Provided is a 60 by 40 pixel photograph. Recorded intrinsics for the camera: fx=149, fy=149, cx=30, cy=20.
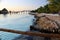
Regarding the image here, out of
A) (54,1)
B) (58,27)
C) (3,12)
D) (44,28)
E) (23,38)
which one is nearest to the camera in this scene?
(23,38)

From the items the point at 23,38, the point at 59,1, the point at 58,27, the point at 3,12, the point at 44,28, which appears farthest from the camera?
the point at 3,12

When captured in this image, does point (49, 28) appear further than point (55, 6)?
No

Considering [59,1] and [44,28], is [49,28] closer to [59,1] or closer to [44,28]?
[44,28]

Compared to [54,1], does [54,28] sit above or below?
below

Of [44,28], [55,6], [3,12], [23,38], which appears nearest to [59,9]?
[55,6]

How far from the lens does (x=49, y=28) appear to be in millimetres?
10914

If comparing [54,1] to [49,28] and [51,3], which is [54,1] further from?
[49,28]

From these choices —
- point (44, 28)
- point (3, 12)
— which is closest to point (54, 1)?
point (44, 28)

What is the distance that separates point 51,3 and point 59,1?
3.25m

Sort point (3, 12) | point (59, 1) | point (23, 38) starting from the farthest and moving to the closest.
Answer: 1. point (3, 12)
2. point (59, 1)
3. point (23, 38)

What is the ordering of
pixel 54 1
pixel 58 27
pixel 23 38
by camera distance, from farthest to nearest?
1. pixel 54 1
2. pixel 58 27
3. pixel 23 38

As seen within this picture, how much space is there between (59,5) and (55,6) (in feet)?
5.79

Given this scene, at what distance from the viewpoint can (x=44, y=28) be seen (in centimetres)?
1133

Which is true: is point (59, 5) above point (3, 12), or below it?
above
